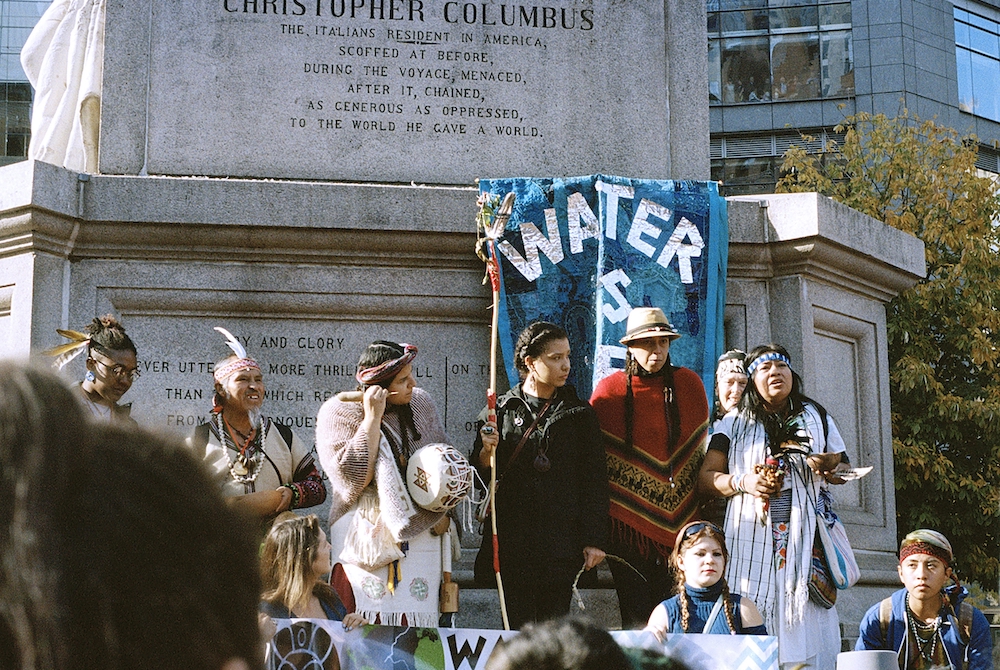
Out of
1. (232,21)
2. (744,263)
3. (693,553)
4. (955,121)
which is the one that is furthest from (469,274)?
(955,121)

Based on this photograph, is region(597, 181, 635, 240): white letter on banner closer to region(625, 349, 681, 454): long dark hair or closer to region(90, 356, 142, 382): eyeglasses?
region(625, 349, 681, 454): long dark hair

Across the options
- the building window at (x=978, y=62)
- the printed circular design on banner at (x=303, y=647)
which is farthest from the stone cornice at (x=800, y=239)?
the building window at (x=978, y=62)

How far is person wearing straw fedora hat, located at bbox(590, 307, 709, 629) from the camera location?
660 cm

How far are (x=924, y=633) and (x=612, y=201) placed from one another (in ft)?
10.2

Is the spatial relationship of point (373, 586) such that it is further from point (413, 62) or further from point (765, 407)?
point (413, 62)

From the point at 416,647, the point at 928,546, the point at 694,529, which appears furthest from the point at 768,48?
the point at 416,647

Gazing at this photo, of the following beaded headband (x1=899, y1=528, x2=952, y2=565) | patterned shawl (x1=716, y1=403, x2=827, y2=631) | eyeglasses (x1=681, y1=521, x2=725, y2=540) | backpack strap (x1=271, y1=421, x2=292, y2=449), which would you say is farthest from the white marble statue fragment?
beaded headband (x1=899, y1=528, x2=952, y2=565)

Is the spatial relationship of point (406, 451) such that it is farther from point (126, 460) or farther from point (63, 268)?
point (126, 460)

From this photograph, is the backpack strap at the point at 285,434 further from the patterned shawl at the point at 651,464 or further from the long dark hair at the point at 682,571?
the long dark hair at the point at 682,571

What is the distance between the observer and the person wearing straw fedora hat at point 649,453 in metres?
6.60

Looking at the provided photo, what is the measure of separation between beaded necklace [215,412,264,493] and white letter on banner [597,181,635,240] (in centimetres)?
258

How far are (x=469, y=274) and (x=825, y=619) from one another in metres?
2.81

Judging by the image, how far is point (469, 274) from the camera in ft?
26.0

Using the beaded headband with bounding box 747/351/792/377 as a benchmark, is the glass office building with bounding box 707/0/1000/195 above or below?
above
